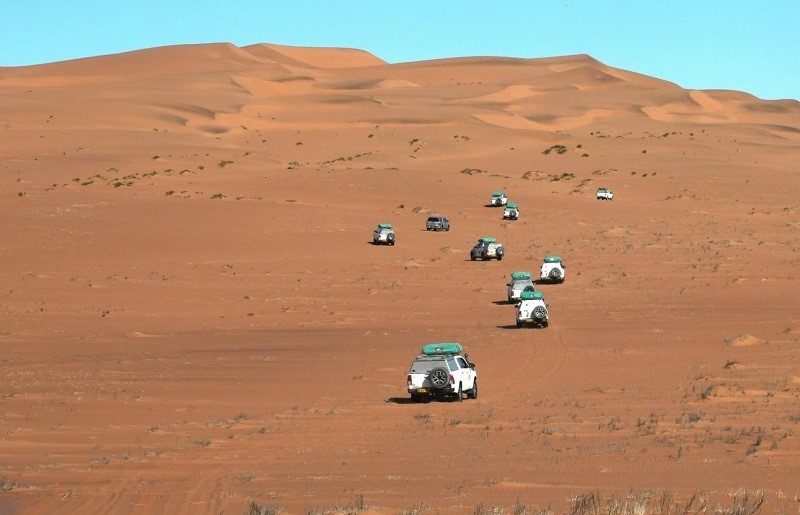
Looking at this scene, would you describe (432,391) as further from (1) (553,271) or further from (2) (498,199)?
(2) (498,199)

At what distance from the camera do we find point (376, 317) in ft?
142

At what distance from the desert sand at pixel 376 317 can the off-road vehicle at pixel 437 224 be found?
965mm

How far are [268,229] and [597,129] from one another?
7861cm

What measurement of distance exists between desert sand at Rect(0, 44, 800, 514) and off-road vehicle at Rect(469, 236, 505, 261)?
883 mm

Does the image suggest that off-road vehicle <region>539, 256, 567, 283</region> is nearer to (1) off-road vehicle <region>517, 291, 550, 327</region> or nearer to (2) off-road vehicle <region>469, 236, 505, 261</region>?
(2) off-road vehicle <region>469, 236, 505, 261</region>

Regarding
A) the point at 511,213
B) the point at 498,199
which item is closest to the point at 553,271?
the point at 511,213

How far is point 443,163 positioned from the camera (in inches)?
4090

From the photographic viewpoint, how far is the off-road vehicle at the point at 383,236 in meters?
63.4

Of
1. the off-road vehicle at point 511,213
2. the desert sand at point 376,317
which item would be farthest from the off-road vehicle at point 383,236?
the off-road vehicle at point 511,213

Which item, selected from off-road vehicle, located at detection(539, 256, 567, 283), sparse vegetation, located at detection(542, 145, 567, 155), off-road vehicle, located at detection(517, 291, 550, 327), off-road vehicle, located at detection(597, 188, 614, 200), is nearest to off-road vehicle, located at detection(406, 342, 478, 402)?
off-road vehicle, located at detection(517, 291, 550, 327)

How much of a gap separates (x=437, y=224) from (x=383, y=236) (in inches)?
264

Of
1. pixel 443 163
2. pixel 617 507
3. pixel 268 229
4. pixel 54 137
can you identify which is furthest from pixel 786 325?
pixel 54 137

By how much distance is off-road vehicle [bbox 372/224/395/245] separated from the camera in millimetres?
63375

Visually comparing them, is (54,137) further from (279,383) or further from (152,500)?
(152,500)
